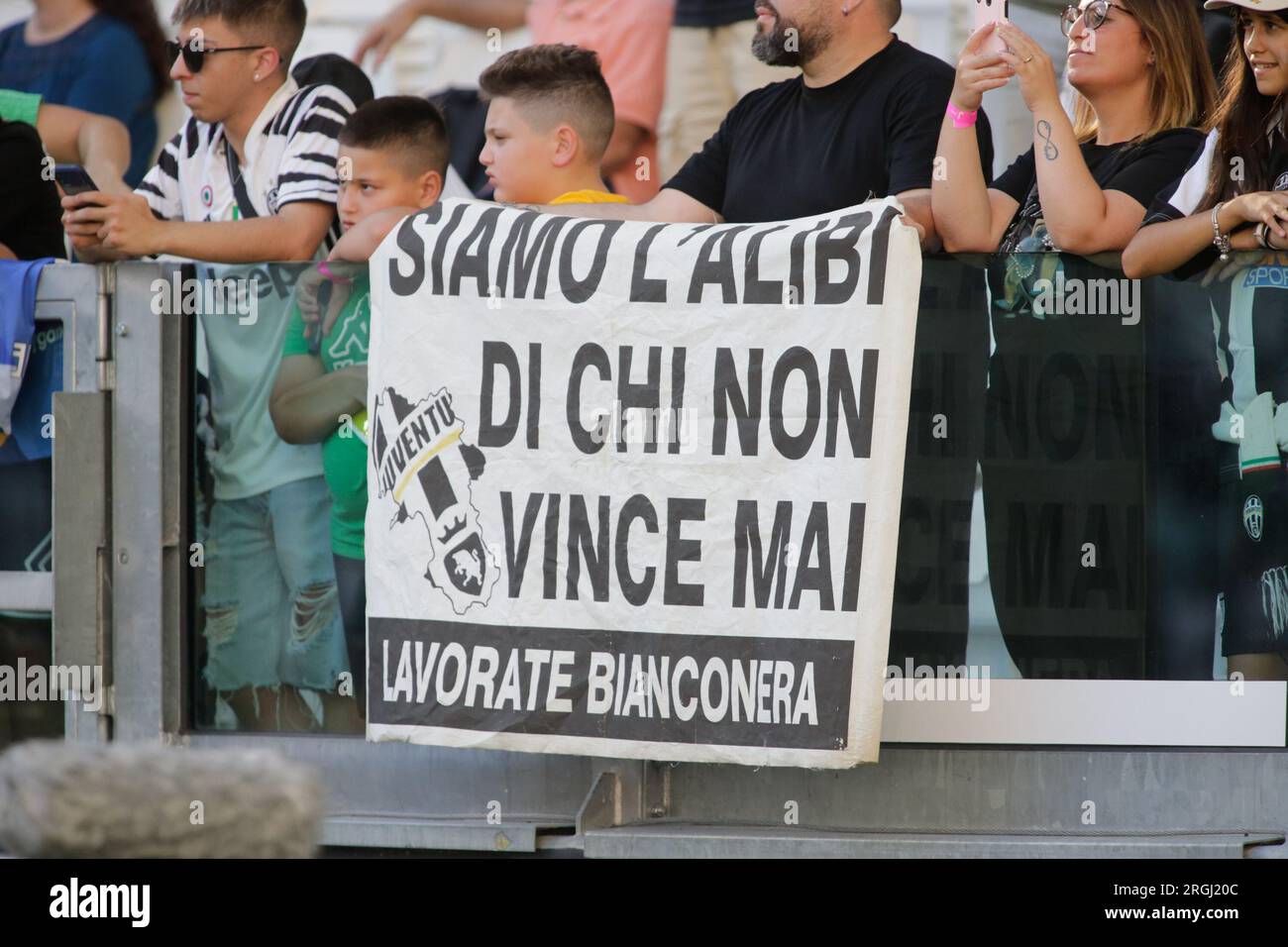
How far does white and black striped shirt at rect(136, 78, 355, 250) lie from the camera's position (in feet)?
18.7

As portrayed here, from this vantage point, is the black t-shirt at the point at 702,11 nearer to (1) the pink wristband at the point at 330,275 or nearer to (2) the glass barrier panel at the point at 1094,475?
(1) the pink wristband at the point at 330,275

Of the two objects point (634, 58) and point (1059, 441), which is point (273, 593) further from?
point (634, 58)

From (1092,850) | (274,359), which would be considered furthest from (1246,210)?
(274,359)

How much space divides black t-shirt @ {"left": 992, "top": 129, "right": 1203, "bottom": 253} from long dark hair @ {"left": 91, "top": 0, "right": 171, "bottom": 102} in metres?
3.89

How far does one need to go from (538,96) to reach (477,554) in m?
1.78

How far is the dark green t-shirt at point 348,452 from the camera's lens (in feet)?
16.3

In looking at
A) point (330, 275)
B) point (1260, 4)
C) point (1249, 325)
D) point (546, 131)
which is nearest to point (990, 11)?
point (1260, 4)

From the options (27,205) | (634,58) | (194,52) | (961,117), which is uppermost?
(634,58)

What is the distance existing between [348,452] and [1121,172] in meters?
2.30

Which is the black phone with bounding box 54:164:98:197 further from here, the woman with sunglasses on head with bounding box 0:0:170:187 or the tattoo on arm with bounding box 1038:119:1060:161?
the tattoo on arm with bounding box 1038:119:1060:161

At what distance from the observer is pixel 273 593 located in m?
5.06

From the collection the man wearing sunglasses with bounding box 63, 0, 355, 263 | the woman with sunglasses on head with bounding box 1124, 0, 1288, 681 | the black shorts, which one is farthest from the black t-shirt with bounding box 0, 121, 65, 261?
the black shorts

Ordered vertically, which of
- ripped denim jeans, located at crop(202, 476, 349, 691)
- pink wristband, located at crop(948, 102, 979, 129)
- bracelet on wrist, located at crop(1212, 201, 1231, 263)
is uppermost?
pink wristband, located at crop(948, 102, 979, 129)
